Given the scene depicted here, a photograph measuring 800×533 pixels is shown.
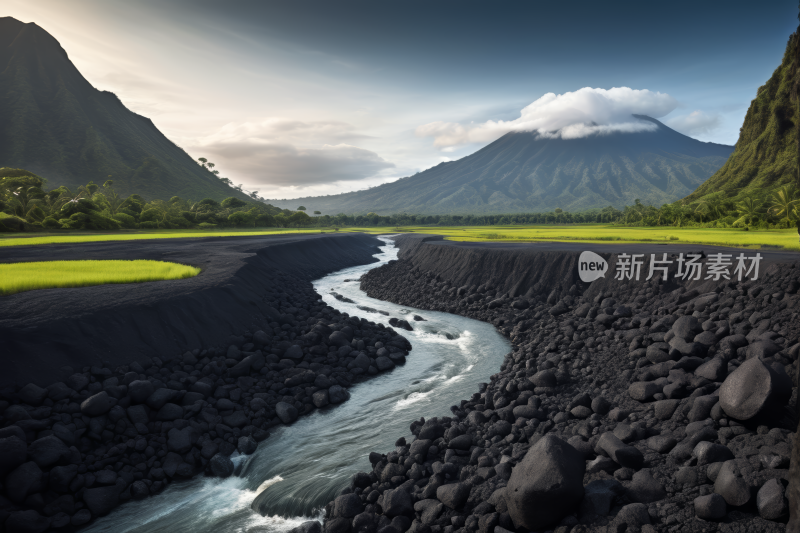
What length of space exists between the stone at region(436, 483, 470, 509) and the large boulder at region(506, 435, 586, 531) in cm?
96

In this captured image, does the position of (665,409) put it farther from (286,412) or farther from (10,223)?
(10,223)

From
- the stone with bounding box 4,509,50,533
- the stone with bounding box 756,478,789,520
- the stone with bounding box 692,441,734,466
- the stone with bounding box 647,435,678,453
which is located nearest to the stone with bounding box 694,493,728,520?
the stone with bounding box 756,478,789,520

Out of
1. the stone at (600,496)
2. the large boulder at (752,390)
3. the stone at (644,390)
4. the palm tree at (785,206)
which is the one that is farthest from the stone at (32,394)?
the palm tree at (785,206)

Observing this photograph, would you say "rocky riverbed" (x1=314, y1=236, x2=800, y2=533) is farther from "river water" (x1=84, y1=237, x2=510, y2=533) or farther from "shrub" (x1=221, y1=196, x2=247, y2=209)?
"shrub" (x1=221, y1=196, x2=247, y2=209)

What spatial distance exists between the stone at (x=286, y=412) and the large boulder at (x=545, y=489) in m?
7.52

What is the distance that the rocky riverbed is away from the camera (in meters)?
6.18

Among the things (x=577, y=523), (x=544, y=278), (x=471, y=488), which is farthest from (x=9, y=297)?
(x=544, y=278)

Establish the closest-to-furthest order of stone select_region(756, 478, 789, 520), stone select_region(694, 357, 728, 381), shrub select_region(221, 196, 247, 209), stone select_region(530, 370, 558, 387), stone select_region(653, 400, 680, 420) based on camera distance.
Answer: stone select_region(756, 478, 789, 520), stone select_region(653, 400, 680, 420), stone select_region(694, 357, 728, 381), stone select_region(530, 370, 558, 387), shrub select_region(221, 196, 247, 209)

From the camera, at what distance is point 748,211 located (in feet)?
162

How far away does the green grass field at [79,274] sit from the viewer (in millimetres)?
15266

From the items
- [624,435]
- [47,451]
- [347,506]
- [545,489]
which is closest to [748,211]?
[624,435]

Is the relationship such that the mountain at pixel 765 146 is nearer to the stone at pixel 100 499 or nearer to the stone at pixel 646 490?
the stone at pixel 646 490

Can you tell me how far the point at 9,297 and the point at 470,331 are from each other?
63.3ft

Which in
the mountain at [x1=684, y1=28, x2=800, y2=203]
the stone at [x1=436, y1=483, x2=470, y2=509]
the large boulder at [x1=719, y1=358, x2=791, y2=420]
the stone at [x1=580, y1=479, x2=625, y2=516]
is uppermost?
the mountain at [x1=684, y1=28, x2=800, y2=203]
